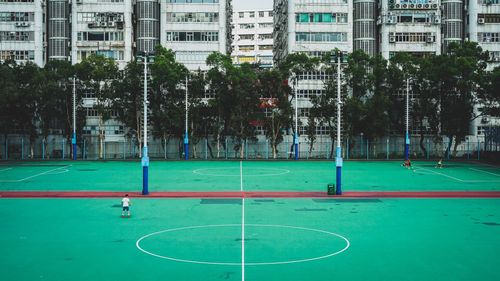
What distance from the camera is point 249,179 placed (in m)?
45.5

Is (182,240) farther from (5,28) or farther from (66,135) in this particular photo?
(5,28)

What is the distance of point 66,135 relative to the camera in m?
76.8

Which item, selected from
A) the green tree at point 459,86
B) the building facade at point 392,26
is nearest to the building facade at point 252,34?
the building facade at point 392,26

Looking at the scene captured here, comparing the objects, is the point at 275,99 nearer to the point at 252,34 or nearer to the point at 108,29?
the point at 108,29

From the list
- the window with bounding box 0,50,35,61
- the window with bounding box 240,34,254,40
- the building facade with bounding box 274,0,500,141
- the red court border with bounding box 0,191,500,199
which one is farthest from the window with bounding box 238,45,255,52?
the red court border with bounding box 0,191,500,199

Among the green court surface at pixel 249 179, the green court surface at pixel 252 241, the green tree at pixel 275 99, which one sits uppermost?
the green tree at pixel 275 99

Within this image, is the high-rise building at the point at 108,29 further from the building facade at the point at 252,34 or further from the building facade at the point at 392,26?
the building facade at the point at 252,34

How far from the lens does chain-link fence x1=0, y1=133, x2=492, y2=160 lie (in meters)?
75.8

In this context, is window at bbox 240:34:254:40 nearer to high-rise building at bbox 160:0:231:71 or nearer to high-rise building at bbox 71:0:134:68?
high-rise building at bbox 160:0:231:71

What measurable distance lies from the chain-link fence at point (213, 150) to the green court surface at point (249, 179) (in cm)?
1790

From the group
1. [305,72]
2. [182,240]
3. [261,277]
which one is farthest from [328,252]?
[305,72]

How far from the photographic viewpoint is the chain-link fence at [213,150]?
75.8 m

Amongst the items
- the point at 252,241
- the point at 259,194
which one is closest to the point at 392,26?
the point at 259,194

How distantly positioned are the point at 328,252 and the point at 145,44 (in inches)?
2793
